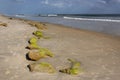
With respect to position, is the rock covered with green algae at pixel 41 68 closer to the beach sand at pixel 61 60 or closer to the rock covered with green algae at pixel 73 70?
the beach sand at pixel 61 60

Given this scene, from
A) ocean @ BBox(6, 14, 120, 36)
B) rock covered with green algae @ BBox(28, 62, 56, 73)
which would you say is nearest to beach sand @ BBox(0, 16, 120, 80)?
rock covered with green algae @ BBox(28, 62, 56, 73)

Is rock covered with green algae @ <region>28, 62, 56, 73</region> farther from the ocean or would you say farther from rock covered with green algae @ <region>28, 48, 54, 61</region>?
the ocean

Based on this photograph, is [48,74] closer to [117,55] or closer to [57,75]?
[57,75]

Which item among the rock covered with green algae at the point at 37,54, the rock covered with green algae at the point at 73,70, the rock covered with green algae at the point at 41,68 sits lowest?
the rock covered with green algae at the point at 73,70

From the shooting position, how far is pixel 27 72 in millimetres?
8180

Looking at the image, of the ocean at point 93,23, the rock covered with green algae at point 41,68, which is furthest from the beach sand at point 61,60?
the ocean at point 93,23

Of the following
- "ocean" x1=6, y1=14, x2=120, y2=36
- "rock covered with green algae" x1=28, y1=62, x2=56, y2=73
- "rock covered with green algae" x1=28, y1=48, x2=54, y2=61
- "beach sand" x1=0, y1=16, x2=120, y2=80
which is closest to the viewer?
"beach sand" x1=0, y1=16, x2=120, y2=80

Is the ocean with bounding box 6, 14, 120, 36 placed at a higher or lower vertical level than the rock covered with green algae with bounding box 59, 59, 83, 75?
lower

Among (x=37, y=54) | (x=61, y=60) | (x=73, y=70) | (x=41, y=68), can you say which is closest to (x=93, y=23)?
(x=61, y=60)

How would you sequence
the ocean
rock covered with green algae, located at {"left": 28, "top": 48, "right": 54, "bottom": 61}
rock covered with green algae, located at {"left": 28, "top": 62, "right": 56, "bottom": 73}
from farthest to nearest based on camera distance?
the ocean
rock covered with green algae, located at {"left": 28, "top": 48, "right": 54, "bottom": 61}
rock covered with green algae, located at {"left": 28, "top": 62, "right": 56, "bottom": 73}

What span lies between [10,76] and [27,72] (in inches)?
24.7

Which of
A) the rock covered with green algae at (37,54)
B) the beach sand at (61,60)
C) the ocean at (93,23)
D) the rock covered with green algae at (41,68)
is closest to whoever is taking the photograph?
the beach sand at (61,60)

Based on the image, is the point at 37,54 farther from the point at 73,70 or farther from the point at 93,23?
the point at 93,23

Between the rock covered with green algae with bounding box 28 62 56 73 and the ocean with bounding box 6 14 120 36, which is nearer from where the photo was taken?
the rock covered with green algae with bounding box 28 62 56 73
